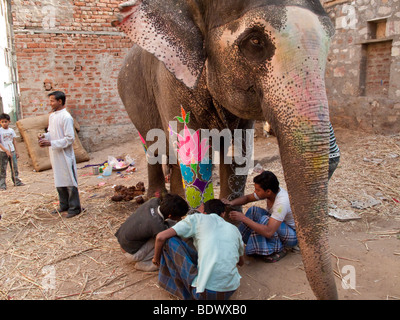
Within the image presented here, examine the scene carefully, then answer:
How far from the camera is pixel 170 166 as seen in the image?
4.80 meters

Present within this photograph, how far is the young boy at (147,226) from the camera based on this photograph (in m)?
3.07

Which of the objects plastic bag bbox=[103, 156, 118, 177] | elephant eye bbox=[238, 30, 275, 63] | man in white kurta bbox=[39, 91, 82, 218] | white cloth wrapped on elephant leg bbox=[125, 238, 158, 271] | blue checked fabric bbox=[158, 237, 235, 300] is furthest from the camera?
plastic bag bbox=[103, 156, 118, 177]

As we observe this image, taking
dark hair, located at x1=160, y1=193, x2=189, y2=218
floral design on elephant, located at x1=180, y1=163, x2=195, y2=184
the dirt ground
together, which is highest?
floral design on elephant, located at x1=180, y1=163, x2=195, y2=184

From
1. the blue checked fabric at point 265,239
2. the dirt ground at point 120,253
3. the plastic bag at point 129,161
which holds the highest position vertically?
the blue checked fabric at point 265,239

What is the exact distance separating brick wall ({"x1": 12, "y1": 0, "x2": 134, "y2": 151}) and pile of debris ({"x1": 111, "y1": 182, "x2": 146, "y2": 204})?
4.07m

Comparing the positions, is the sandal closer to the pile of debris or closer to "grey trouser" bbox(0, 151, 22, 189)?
the pile of debris

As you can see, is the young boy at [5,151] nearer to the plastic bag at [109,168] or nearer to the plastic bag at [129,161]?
the plastic bag at [109,168]

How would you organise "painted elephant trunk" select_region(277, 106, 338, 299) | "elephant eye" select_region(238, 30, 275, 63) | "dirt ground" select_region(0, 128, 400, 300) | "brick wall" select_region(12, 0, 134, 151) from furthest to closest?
"brick wall" select_region(12, 0, 134, 151) → "dirt ground" select_region(0, 128, 400, 300) → "elephant eye" select_region(238, 30, 275, 63) → "painted elephant trunk" select_region(277, 106, 338, 299)

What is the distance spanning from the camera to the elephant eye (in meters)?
2.05

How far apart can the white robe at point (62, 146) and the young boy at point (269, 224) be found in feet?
8.14

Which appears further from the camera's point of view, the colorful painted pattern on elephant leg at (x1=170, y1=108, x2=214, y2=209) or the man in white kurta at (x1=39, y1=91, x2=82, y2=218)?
the man in white kurta at (x1=39, y1=91, x2=82, y2=218)

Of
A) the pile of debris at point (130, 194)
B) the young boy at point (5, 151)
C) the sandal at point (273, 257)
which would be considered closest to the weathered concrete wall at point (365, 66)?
the pile of debris at point (130, 194)

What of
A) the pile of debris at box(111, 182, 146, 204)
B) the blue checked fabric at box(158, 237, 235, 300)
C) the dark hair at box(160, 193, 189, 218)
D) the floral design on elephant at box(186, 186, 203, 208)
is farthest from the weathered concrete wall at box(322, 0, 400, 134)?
the blue checked fabric at box(158, 237, 235, 300)

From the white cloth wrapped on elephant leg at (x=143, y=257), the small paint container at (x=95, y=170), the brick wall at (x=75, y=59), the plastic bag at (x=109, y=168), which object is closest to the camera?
the white cloth wrapped on elephant leg at (x=143, y=257)
